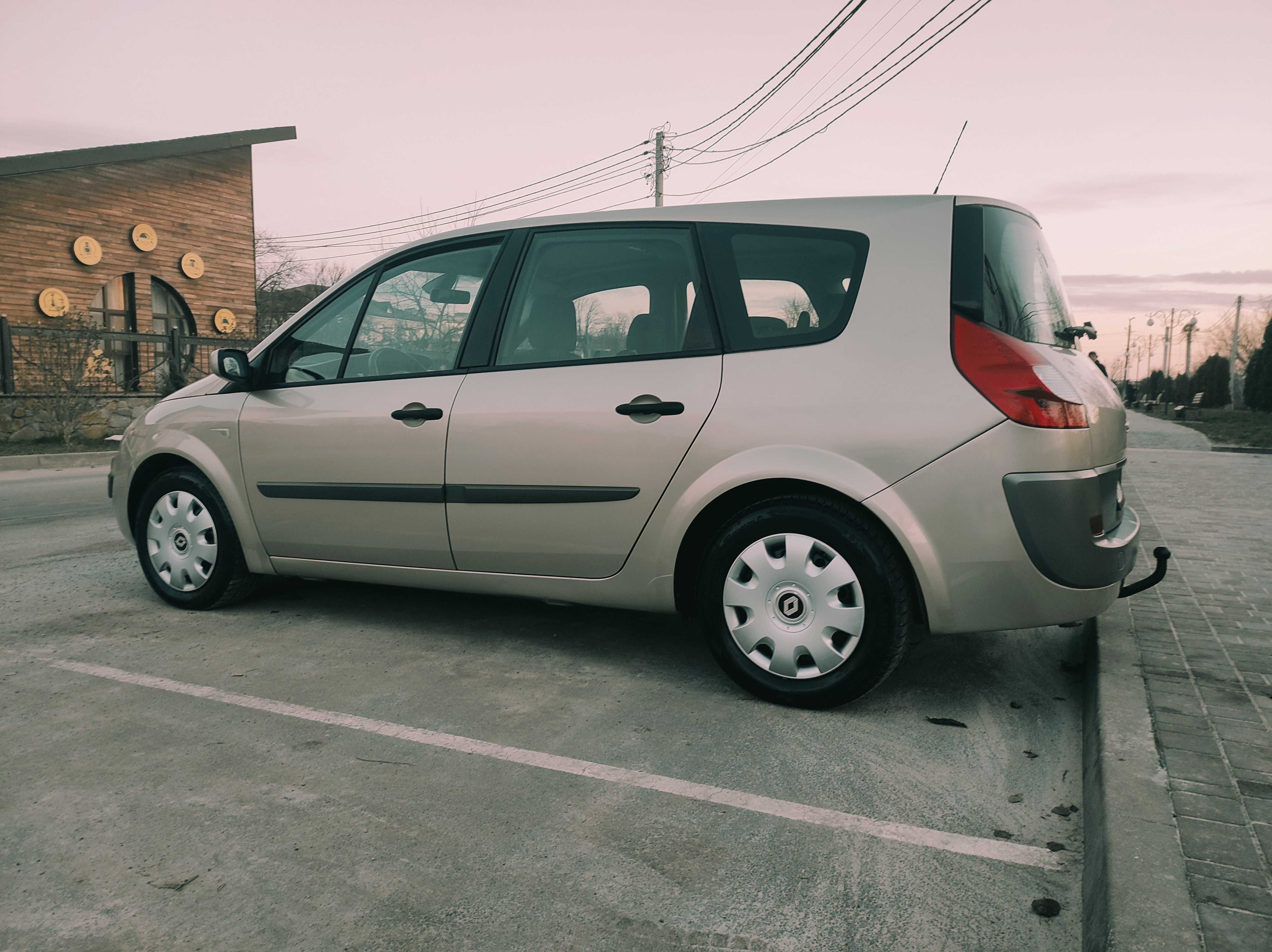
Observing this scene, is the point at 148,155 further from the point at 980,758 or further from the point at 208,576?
the point at 980,758

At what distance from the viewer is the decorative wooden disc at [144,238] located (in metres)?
20.3

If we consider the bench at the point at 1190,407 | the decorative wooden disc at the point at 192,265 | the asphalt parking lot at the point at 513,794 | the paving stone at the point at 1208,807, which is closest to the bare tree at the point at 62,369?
the decorative wooden disc at the point at 192,265

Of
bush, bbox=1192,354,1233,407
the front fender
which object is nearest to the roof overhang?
the front fender

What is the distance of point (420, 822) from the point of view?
8.31 feet

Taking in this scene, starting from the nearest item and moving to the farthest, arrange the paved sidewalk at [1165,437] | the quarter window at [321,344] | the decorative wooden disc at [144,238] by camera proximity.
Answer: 1. the quarter window at [321,344]
2. the paved sidewalk at [1165,437]
3. the decorative wooden disc at [144,238]

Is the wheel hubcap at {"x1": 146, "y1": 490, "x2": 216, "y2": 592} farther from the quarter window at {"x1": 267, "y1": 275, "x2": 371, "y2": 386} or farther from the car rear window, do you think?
the car rear window

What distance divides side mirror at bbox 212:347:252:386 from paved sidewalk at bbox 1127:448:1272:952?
3875 millimetres

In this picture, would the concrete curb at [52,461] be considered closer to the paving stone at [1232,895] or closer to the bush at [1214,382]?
the paving stone at [1232,895]

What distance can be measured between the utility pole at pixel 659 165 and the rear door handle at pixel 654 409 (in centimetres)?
2572

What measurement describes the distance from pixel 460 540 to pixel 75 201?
19.4 metres

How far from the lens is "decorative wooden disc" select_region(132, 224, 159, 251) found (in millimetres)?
20297

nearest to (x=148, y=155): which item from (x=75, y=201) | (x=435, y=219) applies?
(x=75, y=201)

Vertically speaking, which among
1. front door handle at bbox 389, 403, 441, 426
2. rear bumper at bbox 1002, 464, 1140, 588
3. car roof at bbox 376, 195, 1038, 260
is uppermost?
car roof at bbox 376, 195, 1038, 260

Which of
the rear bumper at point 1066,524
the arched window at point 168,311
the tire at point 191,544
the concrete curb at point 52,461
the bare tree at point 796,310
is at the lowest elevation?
the concrete curb at point 52,461
